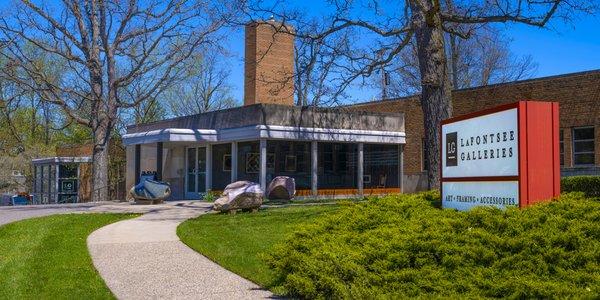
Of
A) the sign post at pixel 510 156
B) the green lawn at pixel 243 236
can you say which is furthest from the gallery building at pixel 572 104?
the sign post at pixel 510 156

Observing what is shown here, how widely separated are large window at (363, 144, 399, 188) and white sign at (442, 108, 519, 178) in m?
20.3

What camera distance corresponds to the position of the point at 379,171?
30375 millimetres

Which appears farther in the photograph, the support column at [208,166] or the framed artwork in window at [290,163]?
the support column at [208,166]

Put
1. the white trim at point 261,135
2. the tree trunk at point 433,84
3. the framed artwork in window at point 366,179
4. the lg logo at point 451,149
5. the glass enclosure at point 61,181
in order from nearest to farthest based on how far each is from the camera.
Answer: the lg logo at point 451,149, the tree trunk at point 433,84, the white trim at point 261,135, the framed artwork in window at point 366,179, the glass enclosure at point 61,181

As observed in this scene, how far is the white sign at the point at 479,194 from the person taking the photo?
7.80 m

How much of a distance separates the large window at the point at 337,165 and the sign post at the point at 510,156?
1936cm

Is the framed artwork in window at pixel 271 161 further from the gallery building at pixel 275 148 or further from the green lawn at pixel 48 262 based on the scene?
the green lawn at pixel 48 262

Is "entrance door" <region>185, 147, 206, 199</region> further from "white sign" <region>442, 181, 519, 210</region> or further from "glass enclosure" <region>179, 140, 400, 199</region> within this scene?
"white sign" <region>442, 181, 519, 210</region>

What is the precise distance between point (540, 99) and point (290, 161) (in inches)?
436

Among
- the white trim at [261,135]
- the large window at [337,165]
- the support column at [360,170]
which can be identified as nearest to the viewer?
the white trim at [261,135]

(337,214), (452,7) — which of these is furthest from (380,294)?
(452,7)

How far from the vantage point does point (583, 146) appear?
25969mm

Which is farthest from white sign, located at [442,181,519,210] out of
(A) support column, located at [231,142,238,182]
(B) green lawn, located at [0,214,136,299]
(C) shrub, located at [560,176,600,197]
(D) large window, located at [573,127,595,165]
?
(D) large window, located at [573,127,595,165]

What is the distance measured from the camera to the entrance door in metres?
28.1
